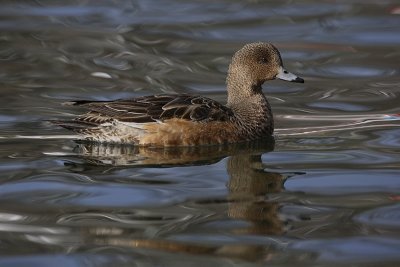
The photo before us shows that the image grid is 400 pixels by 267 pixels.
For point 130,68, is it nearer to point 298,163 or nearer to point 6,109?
point 6,109

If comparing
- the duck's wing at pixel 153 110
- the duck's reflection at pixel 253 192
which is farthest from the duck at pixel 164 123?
the duck's reflection at pixel 253 192

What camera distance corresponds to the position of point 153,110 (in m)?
8.55

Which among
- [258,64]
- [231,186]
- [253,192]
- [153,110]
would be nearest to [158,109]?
[153,110]

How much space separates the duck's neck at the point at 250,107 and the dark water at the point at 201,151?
146mm

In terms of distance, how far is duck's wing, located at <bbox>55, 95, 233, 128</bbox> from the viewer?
852 cm

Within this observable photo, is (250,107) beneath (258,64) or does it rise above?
beneath

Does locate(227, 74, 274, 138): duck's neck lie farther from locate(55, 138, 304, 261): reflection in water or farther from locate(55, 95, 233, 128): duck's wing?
locate(55, 95, 233, 128): duck's wing

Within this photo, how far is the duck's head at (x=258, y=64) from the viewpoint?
9.11 metres

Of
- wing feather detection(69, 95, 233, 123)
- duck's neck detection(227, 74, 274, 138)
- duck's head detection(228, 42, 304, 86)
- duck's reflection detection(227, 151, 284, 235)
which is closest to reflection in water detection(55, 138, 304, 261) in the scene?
duck's reflection detection(227, 151, 284, 235)

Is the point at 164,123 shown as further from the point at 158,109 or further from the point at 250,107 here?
the point at 250,107

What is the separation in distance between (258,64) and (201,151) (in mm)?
1030

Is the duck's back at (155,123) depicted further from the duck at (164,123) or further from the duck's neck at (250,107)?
the duck's neck at (250,107)

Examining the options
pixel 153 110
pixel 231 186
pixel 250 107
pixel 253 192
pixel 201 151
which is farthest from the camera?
pixel 250 107

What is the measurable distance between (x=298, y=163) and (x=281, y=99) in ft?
7.63
